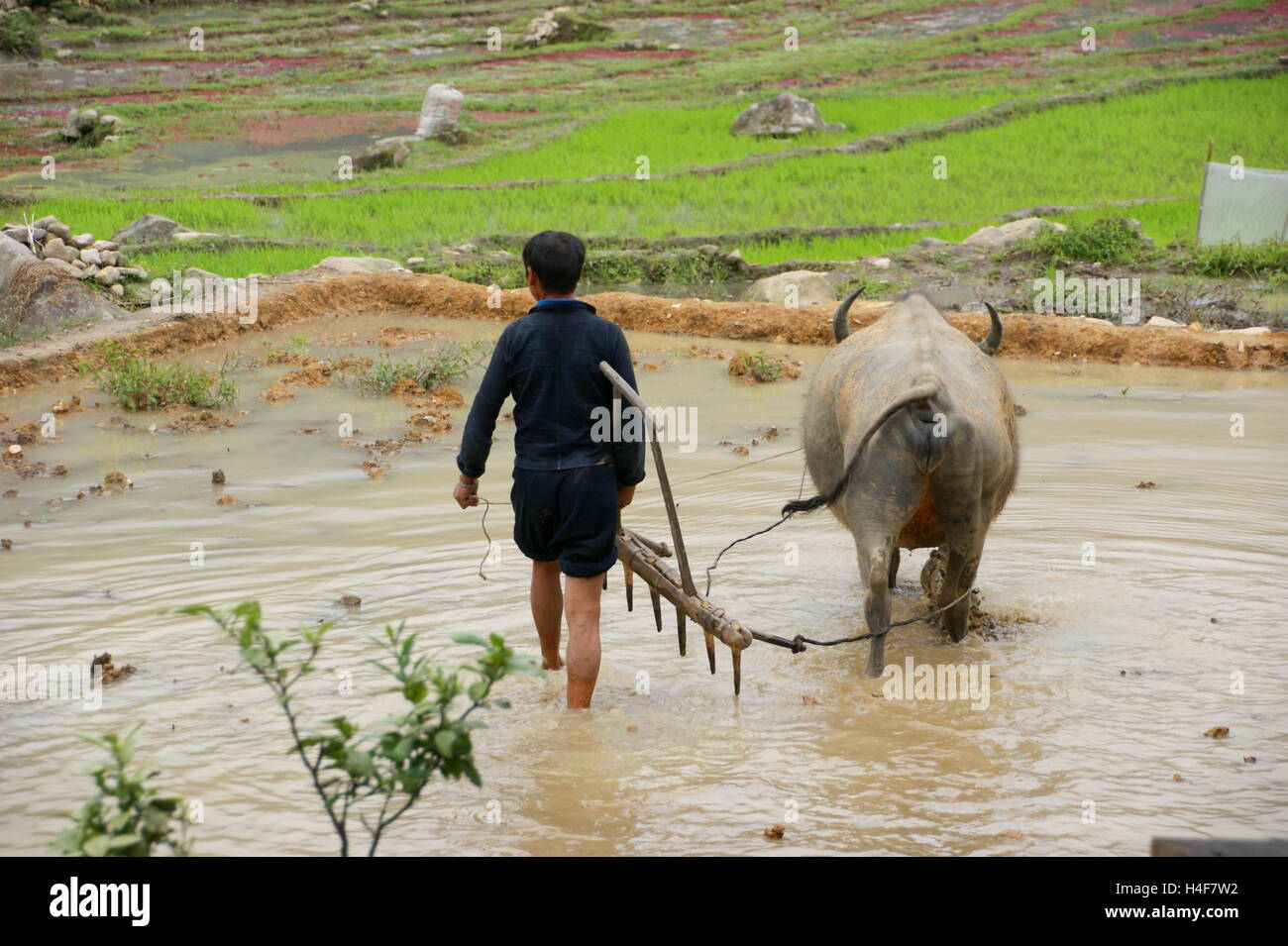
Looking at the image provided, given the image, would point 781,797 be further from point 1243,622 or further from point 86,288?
point 86,288

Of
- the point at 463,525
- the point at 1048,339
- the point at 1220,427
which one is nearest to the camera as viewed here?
the point at 463,525

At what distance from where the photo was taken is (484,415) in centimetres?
378

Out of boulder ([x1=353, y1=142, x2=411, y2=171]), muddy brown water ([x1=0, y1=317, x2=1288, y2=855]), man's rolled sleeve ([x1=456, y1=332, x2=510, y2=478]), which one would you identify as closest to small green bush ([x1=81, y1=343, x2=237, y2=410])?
muddy brown water ([x1=0, y1=317, x2=1288, y2=855])

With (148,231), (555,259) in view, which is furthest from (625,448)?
(148,231)

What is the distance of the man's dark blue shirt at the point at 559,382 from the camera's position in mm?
3697

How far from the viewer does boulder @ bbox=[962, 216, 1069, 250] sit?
11.9 m

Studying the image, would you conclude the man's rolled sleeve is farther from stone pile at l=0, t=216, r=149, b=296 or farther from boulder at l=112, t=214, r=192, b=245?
boulder at l=112, t=214, r=192, b=245

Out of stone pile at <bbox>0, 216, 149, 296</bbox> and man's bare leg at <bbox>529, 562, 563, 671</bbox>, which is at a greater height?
stone pile at <bbox>0, 216, 149, 296</bbox>

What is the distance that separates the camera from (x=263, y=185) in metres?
16.8

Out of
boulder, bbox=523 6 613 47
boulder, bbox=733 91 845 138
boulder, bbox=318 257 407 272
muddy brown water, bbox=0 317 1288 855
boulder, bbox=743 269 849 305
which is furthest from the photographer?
boulder, bbox=523 6 613 47

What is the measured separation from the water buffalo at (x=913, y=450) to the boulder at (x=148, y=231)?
10.2 meters

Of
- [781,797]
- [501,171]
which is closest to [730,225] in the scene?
[501,171]

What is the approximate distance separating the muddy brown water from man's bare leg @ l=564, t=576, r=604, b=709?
102 millimetres

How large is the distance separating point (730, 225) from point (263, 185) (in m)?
7.06
